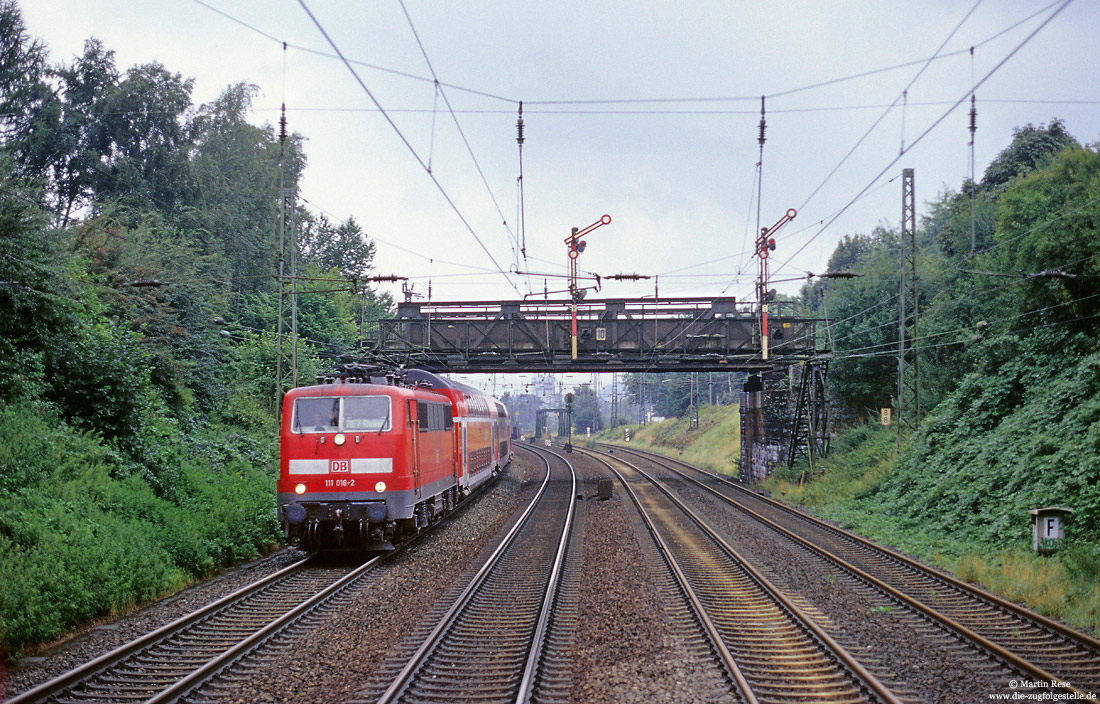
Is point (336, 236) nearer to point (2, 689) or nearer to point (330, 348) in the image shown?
point (330, 348)

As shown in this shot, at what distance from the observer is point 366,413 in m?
13.7

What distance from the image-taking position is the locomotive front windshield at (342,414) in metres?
13.6

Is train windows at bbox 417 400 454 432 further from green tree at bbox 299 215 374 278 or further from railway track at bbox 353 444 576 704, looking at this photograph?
green tree at bbox 299 215 374 278

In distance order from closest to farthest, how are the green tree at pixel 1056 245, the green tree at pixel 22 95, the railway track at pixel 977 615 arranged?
1. the railway track at pixel 977 615
2. the green tree at pixel 1056 245
3. the green tree at pixel 22 95

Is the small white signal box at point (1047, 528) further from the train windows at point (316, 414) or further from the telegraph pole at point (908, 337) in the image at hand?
the train windows at point (316, 414)

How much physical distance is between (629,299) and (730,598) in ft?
62.2

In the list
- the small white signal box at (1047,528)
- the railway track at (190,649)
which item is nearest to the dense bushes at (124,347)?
the railway track at (190,649)

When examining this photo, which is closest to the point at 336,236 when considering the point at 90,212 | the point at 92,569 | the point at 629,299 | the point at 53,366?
the point at 90,212

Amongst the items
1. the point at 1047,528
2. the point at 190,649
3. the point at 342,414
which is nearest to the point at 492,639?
the point at 190,649

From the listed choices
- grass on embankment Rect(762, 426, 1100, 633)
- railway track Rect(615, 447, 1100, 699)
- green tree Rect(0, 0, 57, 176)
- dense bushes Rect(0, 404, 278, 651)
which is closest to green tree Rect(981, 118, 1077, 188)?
grass on embankment Rect(762, 426, 1100, 633)

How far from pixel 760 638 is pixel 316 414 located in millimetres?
8521

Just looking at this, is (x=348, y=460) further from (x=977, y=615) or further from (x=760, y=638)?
(x=977, y=615)

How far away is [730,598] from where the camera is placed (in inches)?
438

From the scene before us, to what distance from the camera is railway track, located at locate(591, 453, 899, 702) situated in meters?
7.22
